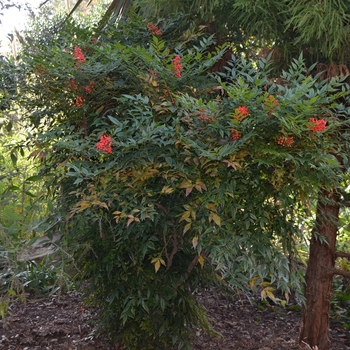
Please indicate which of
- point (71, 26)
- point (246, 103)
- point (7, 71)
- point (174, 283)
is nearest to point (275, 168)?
point (246, 103)

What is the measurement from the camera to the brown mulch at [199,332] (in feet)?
11.8

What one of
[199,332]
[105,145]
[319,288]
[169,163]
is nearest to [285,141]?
[169,163]

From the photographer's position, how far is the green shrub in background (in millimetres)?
2352

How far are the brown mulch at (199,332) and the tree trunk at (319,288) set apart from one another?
165 millimetres

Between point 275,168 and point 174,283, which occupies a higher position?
point 275,168

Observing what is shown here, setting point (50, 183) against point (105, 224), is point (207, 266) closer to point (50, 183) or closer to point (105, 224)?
point (105, 224)

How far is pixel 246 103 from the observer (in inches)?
91.7

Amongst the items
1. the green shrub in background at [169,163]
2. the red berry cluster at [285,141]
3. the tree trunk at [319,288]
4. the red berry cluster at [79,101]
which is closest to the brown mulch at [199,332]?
the tree trunk at [319,288]

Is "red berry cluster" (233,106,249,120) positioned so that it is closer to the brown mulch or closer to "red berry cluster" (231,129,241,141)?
"red berry cluster" (231,129,241,141)

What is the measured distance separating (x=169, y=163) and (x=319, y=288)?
1662 mm

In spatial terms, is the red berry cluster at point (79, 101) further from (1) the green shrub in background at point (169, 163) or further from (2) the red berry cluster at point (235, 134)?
(2) the red berry cluster at point (235, 134)

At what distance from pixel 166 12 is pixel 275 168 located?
4.53ft

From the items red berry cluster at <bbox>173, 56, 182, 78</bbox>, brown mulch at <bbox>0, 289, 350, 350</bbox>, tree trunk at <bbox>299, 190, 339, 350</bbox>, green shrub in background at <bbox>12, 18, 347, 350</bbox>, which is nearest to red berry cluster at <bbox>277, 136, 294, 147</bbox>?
green shrub in background at <bbox>12, 18, 347, 350</bbox>

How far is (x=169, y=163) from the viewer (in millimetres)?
2424
